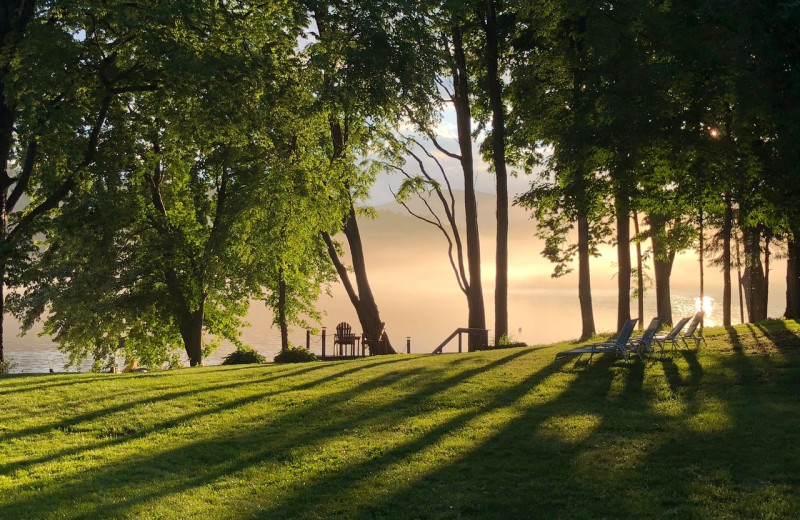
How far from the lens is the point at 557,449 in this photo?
28.6 feet

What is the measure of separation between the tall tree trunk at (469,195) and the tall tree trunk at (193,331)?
11178 millimetres

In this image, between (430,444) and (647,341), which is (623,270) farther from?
(430,444)

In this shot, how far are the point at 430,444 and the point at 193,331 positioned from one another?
21.2 meters

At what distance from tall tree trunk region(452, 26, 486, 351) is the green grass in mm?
9698

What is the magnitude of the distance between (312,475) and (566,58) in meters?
16.4

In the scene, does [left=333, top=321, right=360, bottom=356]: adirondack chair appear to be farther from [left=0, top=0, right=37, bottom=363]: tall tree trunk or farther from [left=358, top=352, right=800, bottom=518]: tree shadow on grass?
[left=358, top=352, right=800, bottom=518]: tree shadow on grass

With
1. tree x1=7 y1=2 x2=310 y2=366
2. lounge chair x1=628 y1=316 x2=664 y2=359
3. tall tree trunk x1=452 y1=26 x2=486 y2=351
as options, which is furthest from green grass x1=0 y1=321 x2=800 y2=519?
tall tree trunk x1=452 y1=26 x2=486 y2=351

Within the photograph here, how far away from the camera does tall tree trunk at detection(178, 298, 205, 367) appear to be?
27.5m

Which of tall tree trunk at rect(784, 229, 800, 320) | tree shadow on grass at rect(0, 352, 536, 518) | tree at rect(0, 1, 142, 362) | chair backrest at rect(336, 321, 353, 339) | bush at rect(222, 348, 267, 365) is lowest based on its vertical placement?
tree shadow on grass at rect(0, 352, 536, 518)

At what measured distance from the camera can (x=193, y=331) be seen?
92.8 feet

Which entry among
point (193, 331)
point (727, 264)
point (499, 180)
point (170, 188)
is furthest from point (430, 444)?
point (193, 331)

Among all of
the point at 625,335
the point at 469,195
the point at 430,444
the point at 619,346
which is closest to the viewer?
the point at 430,444

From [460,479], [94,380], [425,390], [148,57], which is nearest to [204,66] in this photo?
[148,57]

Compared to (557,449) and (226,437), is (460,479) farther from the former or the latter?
(226,437)
